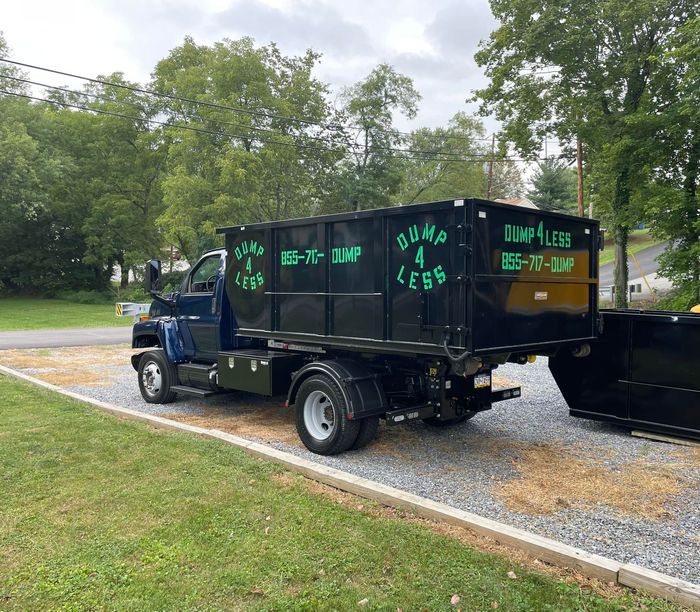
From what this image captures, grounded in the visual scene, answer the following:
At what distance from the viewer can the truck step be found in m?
7.74

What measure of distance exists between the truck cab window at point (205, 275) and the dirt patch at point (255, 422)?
5.58 feet

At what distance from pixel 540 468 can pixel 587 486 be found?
575mm

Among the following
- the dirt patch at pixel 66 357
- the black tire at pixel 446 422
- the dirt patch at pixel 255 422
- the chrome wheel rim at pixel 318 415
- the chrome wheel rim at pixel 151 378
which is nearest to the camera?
the chrome wheel rim at pixel 318 415

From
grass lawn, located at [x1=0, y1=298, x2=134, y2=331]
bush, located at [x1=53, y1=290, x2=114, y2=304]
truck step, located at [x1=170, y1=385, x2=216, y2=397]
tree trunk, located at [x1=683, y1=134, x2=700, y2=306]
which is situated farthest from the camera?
bush, located at [x1=53, y1=290, x2=114, y2=304]

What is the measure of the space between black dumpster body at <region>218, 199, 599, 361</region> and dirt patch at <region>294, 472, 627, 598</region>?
4.59ft

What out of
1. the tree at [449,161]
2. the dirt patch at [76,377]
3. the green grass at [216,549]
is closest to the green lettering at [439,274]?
the green grass at [216,549]

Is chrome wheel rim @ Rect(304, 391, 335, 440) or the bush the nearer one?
chrome wheel rim @ Rect(304, 391, 335, 440)

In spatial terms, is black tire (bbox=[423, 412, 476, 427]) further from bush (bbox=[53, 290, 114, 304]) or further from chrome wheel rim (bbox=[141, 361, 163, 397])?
bush (bbox=[53, 290, 114, 304])

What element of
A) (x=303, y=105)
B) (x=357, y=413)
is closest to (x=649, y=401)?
(x=357, y=413)

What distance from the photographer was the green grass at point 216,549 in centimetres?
317

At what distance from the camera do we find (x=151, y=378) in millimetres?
8602

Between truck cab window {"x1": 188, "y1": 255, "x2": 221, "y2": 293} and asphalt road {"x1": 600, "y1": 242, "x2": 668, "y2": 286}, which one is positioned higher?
asphalt road {"x1": 600, "y1": 242, "x2": 668, "y2": 286}

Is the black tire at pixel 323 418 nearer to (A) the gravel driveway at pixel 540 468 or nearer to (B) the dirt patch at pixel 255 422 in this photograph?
(A) the gravel driveway at pixel 540 468

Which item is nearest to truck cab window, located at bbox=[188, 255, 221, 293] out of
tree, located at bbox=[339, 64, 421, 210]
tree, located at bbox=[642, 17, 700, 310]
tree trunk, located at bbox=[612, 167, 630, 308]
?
tree, located at bbox=[642, 17, 700, 310]
